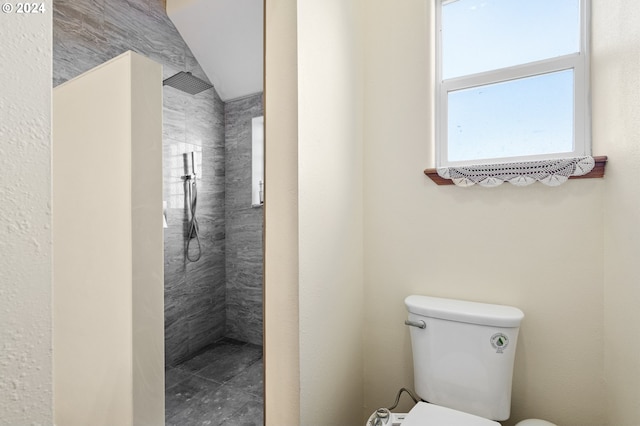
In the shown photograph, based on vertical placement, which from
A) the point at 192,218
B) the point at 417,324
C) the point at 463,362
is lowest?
the point at 463,362

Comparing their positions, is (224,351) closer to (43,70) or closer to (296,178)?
(296,178)

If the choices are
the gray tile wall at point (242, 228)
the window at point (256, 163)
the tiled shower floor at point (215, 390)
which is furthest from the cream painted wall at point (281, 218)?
the window at point (256, 163)

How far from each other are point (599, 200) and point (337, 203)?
3.38 feet

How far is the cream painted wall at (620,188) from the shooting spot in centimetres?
93

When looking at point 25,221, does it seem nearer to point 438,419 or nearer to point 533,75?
point 438,419

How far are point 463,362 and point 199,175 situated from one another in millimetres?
1658

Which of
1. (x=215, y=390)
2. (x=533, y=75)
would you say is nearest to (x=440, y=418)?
(x=215, y=390)

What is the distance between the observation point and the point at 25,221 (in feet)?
1.34

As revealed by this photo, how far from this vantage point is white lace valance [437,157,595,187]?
1199 mm

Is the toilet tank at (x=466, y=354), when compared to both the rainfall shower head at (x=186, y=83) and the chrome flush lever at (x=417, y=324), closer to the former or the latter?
the chrome flush lever at (x=417, y=324)

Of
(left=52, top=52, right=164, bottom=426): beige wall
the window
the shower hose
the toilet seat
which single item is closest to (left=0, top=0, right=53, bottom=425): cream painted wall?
(left=52, top=52, right=164, bottom=426): beige wall

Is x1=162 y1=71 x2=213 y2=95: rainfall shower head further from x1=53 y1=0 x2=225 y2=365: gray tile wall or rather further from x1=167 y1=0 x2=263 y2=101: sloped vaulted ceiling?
x1=167 y1=0 x2=263 y2=101: sloped vaulted ceiling

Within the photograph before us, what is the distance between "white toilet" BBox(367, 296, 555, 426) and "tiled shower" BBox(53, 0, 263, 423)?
3.74ft

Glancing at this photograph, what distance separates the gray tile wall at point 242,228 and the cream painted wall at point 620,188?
1997 millimetres
